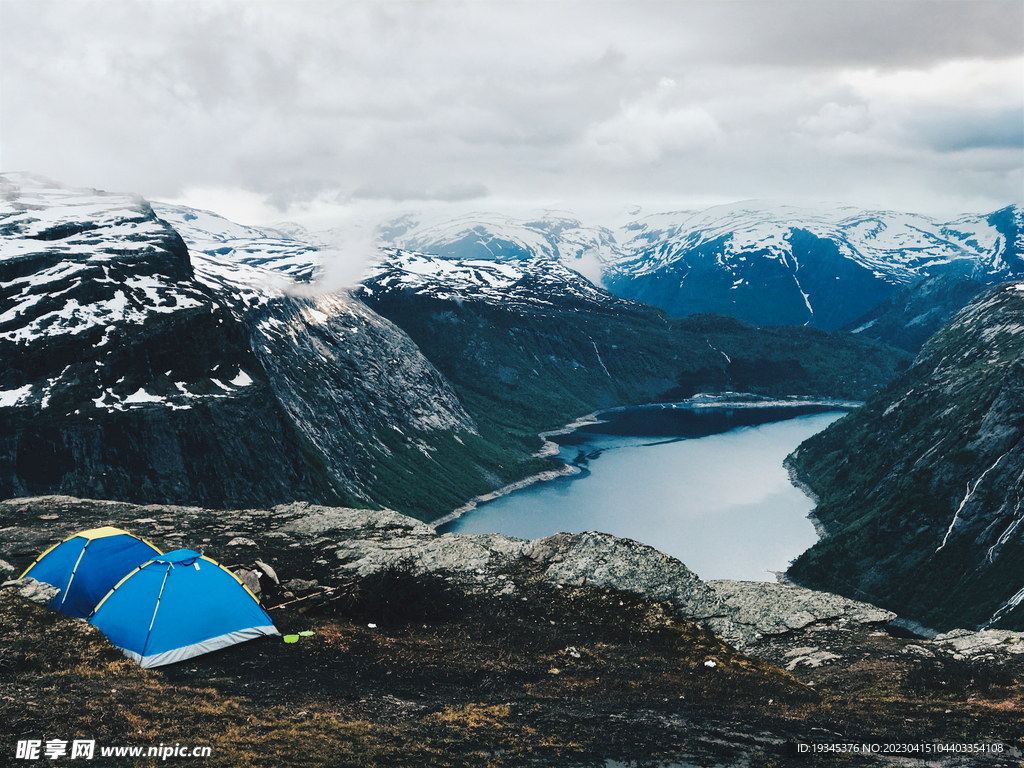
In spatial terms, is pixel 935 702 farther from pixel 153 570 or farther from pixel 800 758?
pixel 153 570

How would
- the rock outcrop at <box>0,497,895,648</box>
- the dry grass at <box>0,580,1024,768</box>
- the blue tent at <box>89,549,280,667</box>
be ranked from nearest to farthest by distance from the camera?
the dry grass at <box>0,580,1024,768</box> → the blue tent at <box>89,549,280,667</box> → the rock outcrop at <box>0,497,895,648</box>

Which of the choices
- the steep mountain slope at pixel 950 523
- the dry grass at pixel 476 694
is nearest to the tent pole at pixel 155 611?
the dry grass at pixel 476 694

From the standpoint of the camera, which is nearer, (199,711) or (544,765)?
(544,765)

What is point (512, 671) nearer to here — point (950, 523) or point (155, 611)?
point (155, 611)

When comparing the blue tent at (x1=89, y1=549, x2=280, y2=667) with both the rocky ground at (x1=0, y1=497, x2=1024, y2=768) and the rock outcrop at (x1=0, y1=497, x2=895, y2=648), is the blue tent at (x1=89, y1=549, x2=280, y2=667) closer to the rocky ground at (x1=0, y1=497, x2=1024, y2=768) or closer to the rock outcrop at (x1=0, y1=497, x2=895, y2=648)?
the rocky ground at (x1=0, y1=497, x2=1024, y2=768)

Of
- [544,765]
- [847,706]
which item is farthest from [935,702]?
[544,765]

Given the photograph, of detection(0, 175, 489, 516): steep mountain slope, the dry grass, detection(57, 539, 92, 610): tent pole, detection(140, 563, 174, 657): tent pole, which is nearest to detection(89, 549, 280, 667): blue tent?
detection(140, 563, 174, 657): tent pole
